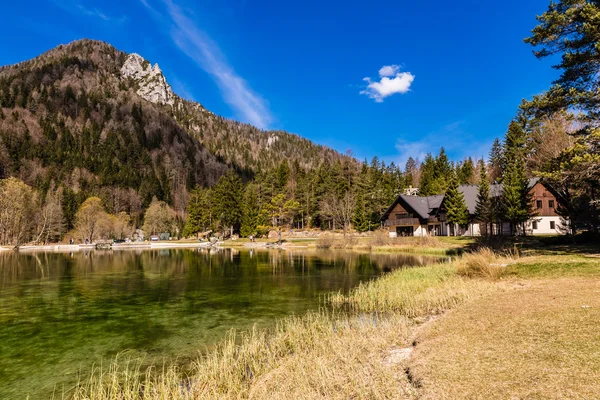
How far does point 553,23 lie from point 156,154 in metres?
201

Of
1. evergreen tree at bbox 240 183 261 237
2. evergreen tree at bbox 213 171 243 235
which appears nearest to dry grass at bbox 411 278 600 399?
evergreen tree at bbox 240 183 261 237

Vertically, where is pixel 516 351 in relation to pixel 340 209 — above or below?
below

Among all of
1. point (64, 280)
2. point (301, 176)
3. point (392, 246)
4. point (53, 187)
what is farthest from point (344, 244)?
point (53, 187)

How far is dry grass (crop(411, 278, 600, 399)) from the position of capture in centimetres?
563

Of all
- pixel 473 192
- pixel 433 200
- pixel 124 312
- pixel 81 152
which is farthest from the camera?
pixel 81 152

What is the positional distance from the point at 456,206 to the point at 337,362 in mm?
57246

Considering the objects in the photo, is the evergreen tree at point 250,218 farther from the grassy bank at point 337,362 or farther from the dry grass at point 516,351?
the dry grass at point 516,351

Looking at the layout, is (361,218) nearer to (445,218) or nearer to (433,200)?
(433,200)

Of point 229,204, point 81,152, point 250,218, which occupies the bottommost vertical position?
point 250,218

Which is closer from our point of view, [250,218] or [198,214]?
[250,218]

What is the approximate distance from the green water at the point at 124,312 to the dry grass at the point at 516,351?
725 cm

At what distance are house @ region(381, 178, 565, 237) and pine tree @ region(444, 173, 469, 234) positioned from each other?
5.08 ft

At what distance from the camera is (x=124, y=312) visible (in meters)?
16.7

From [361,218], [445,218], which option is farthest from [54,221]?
[445,218]
